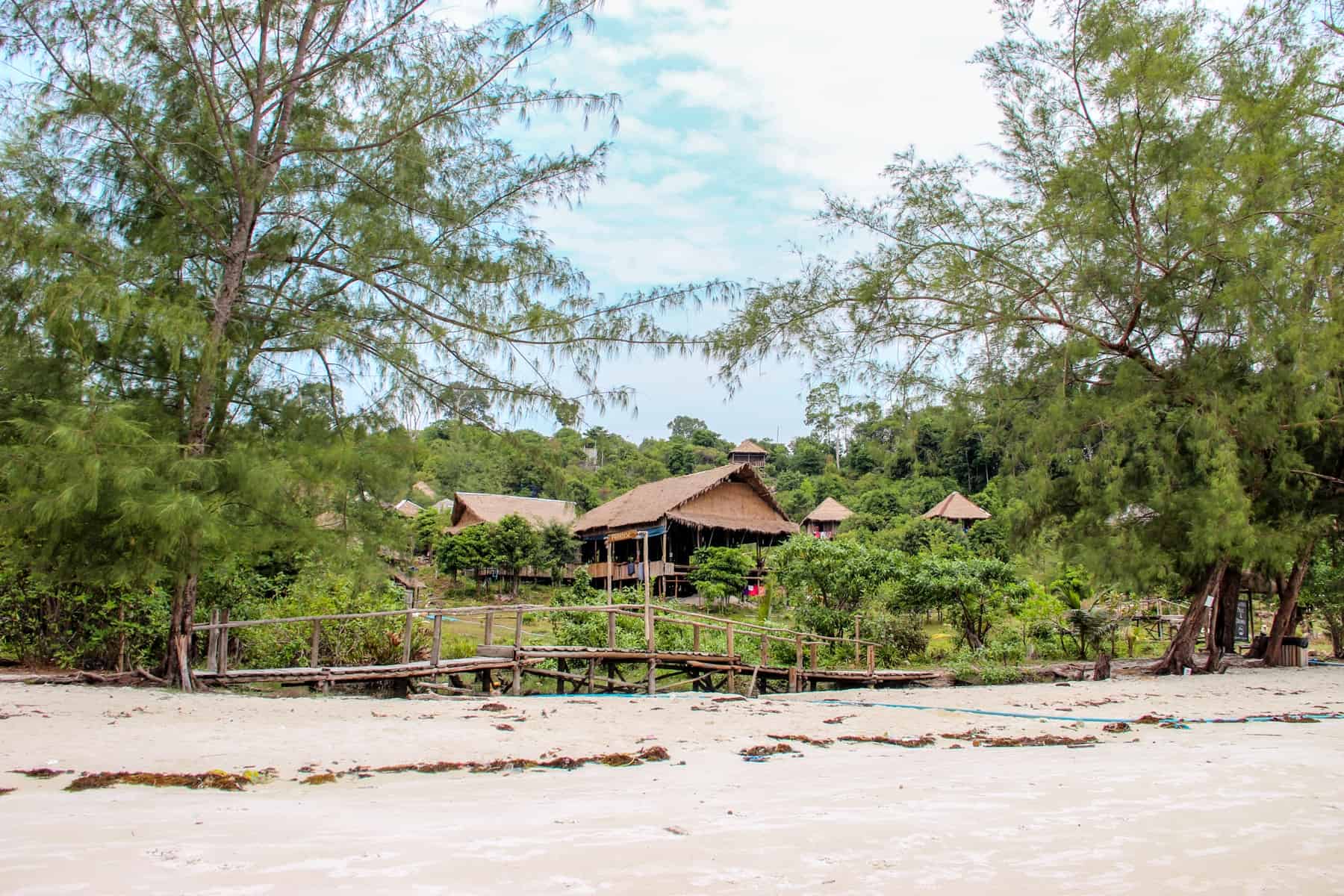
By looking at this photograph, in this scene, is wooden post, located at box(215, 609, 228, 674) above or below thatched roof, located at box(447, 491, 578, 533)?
below

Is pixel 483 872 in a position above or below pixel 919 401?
below

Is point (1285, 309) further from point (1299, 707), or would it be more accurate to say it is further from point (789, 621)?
point (789, 621)

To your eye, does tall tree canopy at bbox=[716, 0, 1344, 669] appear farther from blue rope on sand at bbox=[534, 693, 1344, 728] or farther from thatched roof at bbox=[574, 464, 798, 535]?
thatched roof at bbox=[574, 464, 798, 535]

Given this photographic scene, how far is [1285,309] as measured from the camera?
10.7 metres

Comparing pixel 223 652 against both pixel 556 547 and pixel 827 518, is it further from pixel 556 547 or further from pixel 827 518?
pixel 827 518

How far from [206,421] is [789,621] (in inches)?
503

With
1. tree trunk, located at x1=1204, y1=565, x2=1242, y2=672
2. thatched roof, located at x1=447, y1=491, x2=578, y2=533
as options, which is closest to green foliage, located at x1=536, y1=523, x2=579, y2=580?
thatched roof, located at x1=447, y1=491, x2=578, y2=533

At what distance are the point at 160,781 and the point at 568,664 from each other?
36.0ft

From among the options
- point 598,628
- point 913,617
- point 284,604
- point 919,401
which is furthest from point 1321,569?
point 284,604

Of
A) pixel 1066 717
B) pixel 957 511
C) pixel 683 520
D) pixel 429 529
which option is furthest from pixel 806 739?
pixel 957 511

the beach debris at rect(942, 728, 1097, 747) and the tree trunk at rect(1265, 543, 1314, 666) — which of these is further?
the tree trunk at rect(1265, 543, 1314, 666)

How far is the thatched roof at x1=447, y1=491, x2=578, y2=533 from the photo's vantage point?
31250mm

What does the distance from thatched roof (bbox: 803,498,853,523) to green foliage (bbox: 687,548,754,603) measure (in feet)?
44.3

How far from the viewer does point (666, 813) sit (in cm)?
368
